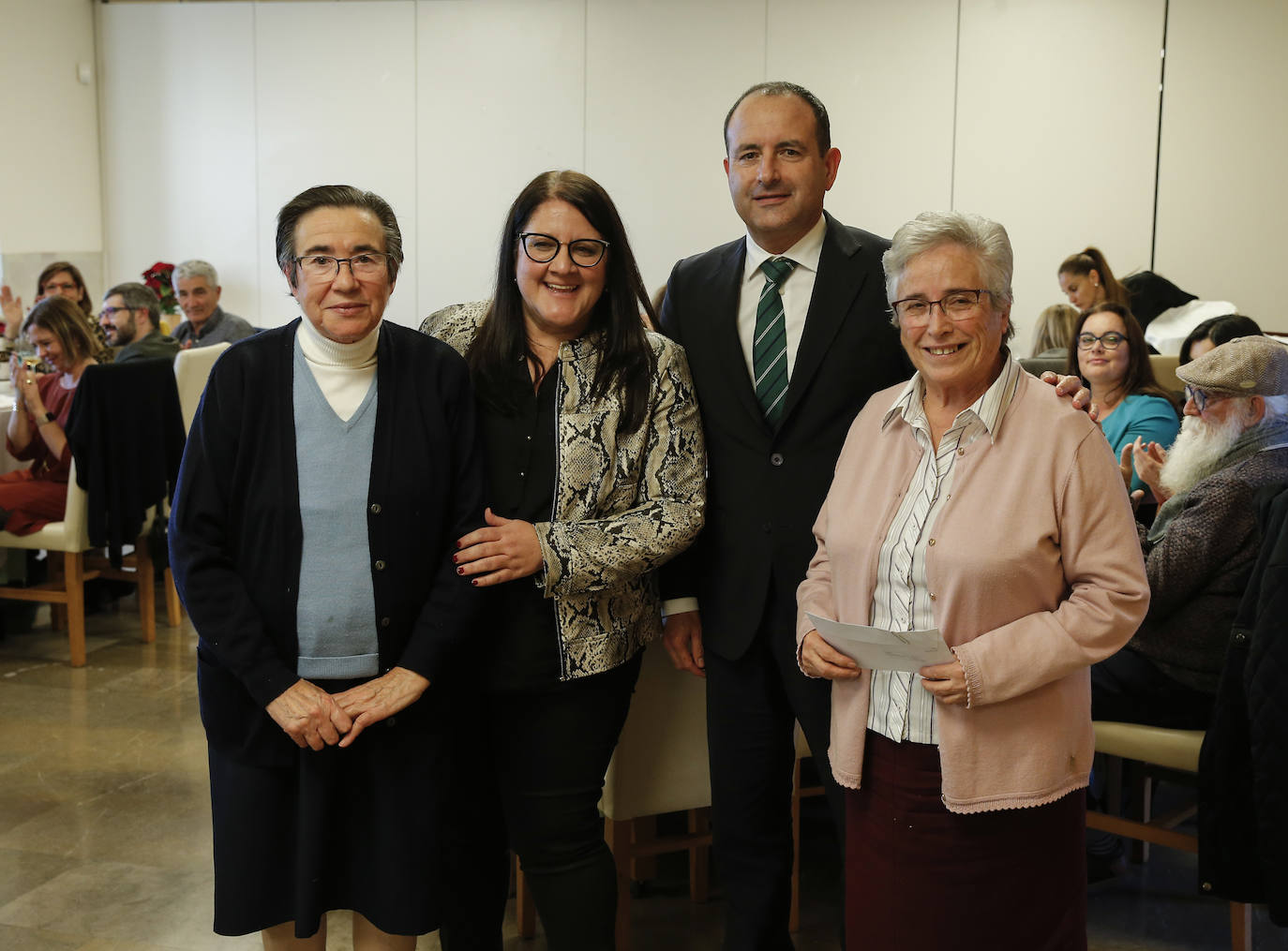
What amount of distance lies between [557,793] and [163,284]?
6.51m

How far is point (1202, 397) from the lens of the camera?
2760 mm

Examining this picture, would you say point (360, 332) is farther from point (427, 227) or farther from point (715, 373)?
point (427, 227)

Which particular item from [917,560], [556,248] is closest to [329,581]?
[556,248]

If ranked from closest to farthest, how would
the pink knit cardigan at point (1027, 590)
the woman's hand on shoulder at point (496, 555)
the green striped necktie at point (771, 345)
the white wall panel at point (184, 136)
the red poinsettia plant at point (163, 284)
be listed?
the pink knit cardigan at point (1027, 590), the woman's hand on shoulder at point (496, 555), the green striped necktie at point (771, 345), the red poinsettia plant at point (163, 284), the white wall panel at point (184, 136)

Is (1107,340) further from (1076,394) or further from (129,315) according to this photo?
(129,315)

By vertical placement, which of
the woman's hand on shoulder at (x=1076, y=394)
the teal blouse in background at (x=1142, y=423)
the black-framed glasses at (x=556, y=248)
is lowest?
the teal blouse in background at (x=1142, y=423)

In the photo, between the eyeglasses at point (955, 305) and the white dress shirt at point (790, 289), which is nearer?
the eyeglasses at point (955, 305)

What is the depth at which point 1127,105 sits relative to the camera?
7039 millimetres

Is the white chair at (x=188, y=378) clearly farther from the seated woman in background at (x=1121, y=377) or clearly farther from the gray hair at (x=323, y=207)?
the seated woman in background at (x=1121, y=377)

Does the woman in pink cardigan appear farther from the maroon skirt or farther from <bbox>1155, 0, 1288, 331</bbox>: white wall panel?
<bbox>1155, 0, 1288, 331</bbox>: white wall panel

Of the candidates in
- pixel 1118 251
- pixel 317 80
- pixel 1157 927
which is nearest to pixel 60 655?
pixel 1157 927

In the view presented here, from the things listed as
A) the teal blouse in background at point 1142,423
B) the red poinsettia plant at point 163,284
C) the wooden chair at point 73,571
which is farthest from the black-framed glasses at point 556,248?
the red poinsettia plant at point 163,284

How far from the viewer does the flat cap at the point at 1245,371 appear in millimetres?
2676

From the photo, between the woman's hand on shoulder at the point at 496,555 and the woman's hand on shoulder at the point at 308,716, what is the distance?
0.28 metres
